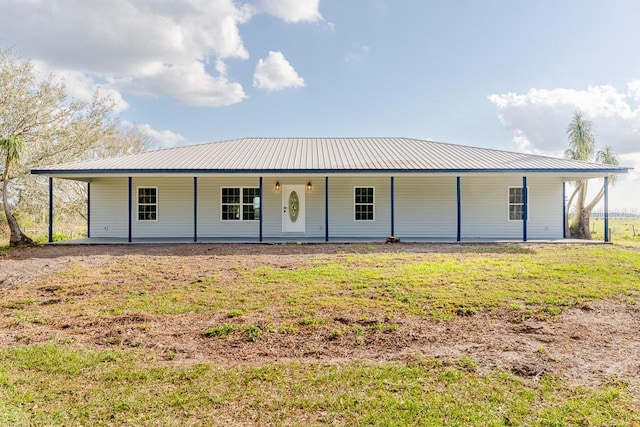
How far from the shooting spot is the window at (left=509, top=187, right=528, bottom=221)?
14.8 m

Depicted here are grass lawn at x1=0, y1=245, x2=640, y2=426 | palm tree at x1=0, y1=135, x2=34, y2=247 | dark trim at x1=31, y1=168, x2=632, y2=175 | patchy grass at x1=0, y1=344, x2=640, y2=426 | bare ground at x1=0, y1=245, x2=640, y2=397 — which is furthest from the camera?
palm tree at x1=0, y1=135, x2=34, y2=247

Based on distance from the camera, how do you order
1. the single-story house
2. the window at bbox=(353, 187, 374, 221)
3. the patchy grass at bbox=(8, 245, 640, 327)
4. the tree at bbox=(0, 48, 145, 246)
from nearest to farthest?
the patchy grass at bbox=(8, 245, 640, 327) → the single-story house → the window at bbox=(353, 187, 374, 221) → the tree at bbox=(0, 48, 145, 246)

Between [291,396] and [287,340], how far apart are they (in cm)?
128

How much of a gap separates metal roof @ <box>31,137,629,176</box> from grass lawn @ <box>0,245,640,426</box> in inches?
190

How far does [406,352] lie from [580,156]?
→ 2382cm

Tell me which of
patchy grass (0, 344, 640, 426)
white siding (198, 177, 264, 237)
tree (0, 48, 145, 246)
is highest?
tree (0, 48, 145, 246)

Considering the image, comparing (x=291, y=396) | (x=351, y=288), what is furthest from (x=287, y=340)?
(x=351, y=288)

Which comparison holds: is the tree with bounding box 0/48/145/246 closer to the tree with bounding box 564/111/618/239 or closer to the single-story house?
the single-story house

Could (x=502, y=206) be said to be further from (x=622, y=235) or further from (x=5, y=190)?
(x=5, y=190)

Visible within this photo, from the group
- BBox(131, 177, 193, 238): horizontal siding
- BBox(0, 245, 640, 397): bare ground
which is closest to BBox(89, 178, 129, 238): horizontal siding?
BBox(131, 177, 193, 238): horizontal siding

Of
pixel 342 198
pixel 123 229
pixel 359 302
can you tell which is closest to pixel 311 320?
pixel 359 302

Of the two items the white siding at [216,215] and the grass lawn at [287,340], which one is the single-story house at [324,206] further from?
the grass lawn at [287,340]

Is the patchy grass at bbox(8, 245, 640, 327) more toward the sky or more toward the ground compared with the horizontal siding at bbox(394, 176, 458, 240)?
more toward the ground

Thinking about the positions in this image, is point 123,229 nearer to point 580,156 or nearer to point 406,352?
point 406,352
